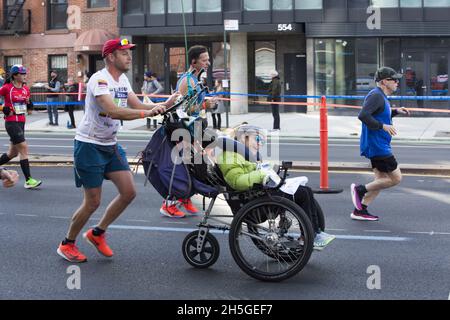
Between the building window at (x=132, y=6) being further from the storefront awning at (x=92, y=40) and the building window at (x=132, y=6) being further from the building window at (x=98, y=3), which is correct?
the building window at (x=98, y=3)

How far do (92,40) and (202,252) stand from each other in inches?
998

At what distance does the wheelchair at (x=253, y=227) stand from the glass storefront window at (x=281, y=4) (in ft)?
73.6

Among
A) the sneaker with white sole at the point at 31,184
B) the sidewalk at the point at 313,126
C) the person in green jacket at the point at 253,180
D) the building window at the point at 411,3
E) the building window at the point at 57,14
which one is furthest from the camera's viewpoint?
the building window at the point at 57,14

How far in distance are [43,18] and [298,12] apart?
41.2ft

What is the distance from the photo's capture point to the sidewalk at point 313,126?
21.0 m

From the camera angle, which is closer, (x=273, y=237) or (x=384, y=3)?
(x=273, y=237)

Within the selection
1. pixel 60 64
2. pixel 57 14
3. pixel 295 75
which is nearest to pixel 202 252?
pixel 295 75

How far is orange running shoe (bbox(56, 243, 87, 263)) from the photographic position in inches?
251

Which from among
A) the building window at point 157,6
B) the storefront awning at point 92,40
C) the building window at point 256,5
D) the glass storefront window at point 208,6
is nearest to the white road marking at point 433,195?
the building window at point 256,5

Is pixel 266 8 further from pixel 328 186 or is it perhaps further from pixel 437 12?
pixel 328 186

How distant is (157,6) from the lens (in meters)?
29.4

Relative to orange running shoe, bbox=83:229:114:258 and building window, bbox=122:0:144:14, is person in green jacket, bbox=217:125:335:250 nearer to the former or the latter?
orange running shoe, bbox=83:229:114:258

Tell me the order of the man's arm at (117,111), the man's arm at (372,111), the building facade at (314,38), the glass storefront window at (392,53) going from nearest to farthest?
the man's arm at (117,111)
the man's arm at (372,111)
the building facade at (314,38)
the glass storefront window at (392,53)

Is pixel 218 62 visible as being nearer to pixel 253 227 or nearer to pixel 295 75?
pixel 295 75
